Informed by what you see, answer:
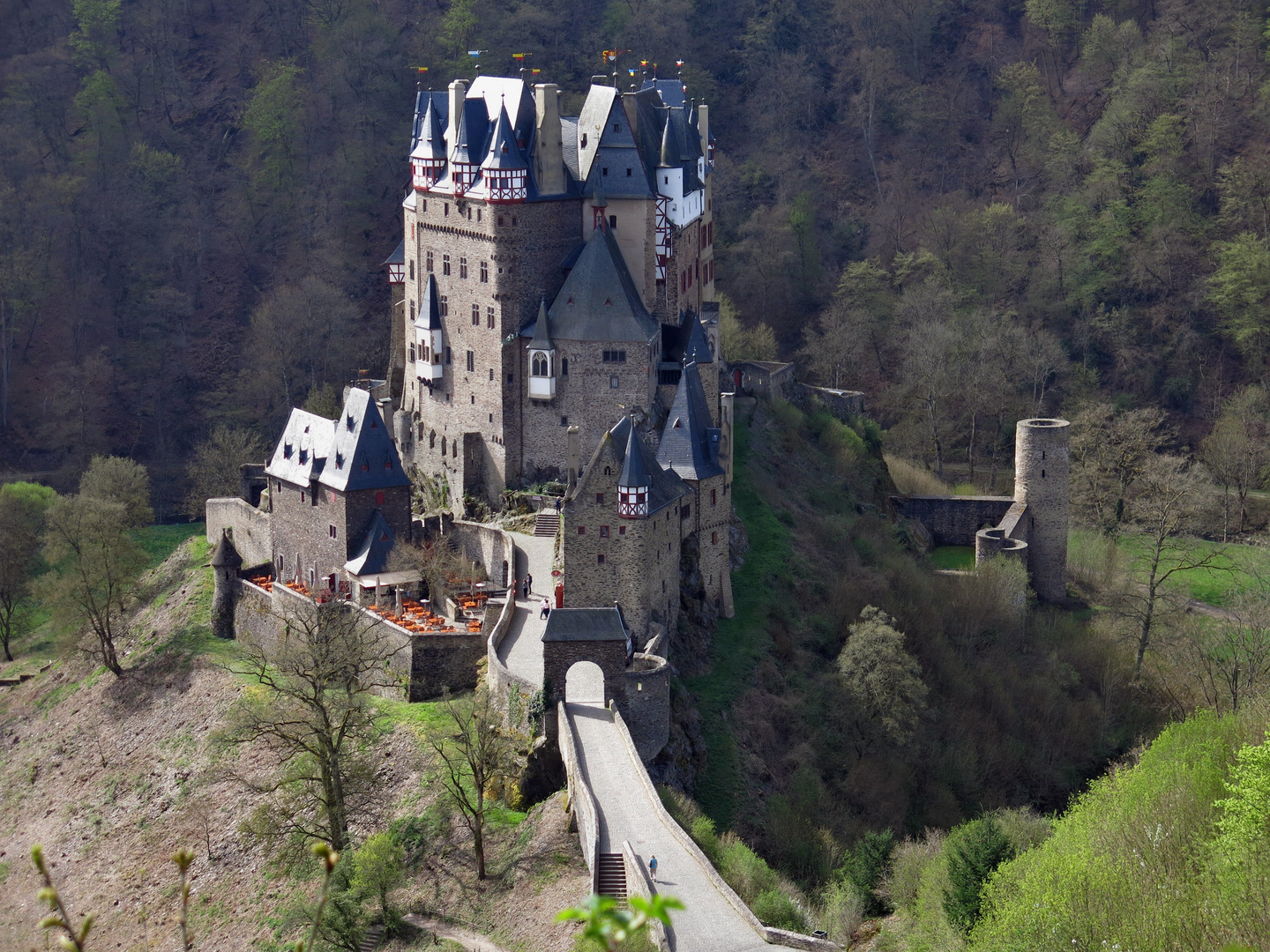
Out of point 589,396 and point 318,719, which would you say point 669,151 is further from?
point 318,719

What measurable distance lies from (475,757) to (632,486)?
9412 mm

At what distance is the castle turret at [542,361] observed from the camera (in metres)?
68.4

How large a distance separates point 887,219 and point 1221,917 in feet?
270

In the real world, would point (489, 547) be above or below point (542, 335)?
below

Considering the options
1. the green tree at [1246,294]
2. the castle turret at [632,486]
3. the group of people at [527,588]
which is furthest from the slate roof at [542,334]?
the green tree at [1246,294]

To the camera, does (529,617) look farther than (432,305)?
No

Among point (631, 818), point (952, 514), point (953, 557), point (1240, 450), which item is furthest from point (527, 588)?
point (1240, 450)

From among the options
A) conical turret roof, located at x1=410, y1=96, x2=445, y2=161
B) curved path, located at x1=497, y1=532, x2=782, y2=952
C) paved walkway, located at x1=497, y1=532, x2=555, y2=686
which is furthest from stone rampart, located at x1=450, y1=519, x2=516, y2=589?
conical turret roof, located at x1=410, y1=96, x2=445, y2=161

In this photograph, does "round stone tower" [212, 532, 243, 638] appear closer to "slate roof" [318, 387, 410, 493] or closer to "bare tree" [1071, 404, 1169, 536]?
"slate roof" [318, 387, 410, 493]

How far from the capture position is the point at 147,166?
110562 millimetres

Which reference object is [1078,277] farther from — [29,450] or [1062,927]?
[1062,927]

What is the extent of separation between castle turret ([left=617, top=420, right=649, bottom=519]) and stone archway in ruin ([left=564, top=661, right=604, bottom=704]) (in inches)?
178

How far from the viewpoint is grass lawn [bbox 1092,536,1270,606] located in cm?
8025

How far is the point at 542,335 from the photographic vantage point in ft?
225
